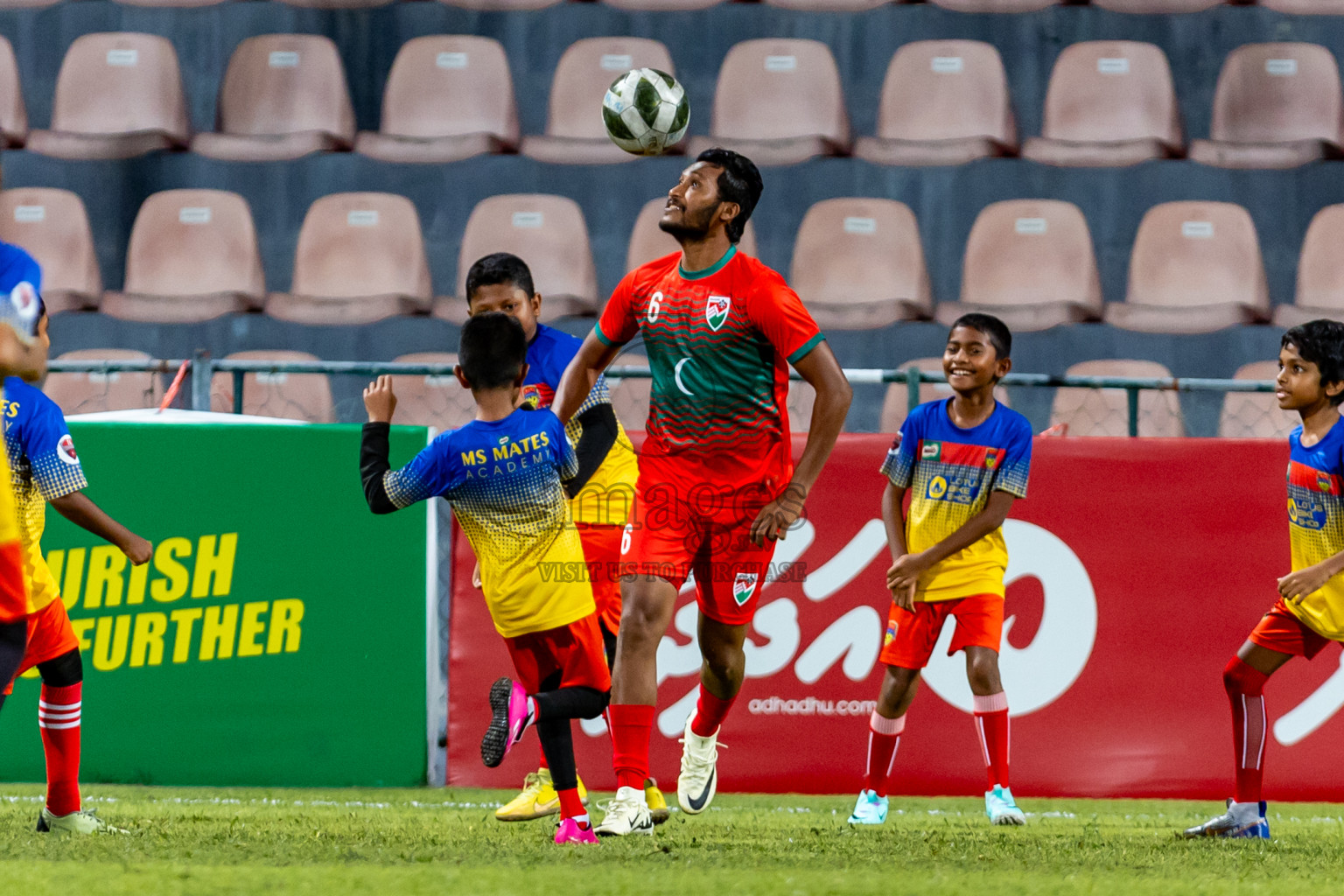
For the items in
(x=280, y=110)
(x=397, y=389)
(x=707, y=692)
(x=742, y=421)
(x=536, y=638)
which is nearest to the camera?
(x=536, y=638)

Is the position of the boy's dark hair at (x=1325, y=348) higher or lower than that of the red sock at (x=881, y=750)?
higher

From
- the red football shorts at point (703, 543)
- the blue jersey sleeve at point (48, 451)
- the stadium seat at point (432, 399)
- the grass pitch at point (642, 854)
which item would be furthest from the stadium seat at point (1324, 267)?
the blue jersey sleeve at point (48, 451)

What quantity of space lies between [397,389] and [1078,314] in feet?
15.3

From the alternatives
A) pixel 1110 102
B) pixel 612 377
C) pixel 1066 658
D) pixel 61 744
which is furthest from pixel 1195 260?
pixel 61 744

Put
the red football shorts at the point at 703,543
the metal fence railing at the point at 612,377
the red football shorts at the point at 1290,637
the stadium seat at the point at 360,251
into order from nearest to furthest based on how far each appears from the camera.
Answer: the red football shorts at the point at 703,543, the red football shorts at the point at 1290,637, the metal fence railing at the point at 612,377, the stadium seat at the point at 360,251

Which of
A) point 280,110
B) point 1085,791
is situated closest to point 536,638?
point 1085,791

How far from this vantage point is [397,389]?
9.52 metres

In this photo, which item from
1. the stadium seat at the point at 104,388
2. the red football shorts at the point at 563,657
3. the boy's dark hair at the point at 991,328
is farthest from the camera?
the stadium seat at the point at 104,388

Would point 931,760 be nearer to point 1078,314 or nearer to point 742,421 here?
point 742,421

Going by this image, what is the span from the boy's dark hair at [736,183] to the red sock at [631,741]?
160 cm

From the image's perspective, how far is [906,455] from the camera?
18.7 ft

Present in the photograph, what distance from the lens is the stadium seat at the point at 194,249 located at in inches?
416

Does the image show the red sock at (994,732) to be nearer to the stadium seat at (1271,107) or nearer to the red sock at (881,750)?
the red sock at (881,750)

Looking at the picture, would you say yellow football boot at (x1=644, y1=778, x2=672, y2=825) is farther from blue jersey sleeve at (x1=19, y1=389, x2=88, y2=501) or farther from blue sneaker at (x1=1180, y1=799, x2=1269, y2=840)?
blue jersey sleeve at (x1=19, y1=389, x2=88, y2=501)
